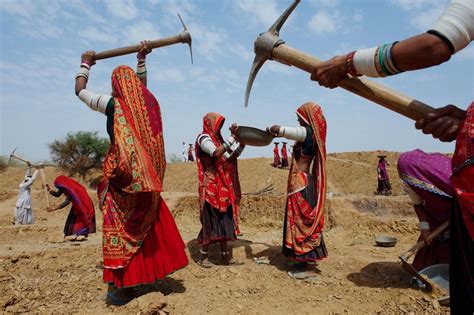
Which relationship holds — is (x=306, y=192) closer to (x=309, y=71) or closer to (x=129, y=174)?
(x=129, y=174)

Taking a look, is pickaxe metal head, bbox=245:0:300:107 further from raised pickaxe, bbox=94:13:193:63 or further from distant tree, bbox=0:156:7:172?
distant tree, bbox=0:156:7:172

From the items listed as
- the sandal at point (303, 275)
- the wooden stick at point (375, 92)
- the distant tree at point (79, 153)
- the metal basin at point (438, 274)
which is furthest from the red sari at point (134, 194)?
the distant tree at point (79, 153)

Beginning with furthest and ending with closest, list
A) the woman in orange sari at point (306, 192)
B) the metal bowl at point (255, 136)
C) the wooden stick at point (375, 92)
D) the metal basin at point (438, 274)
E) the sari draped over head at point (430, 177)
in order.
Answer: the woman in orange sari at point (306, 192)
the metal bowl at point (255, 136)
the metal basin at point (438, 274)
the sari draped over head at point (430, 177)
the wooden stick at point (375, 92)

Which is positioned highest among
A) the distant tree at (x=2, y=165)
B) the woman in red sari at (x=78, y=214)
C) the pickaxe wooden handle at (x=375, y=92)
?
the distant tree at (x=2, y=165)

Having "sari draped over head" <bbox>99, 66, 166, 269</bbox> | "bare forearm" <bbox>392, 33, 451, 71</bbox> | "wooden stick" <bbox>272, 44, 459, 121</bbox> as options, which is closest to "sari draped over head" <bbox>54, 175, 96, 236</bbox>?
"sari draped over head" <bbox>99, 66, 166, 269</bbox>

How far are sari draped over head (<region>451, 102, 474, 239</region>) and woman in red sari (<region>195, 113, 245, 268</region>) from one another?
3561 mm

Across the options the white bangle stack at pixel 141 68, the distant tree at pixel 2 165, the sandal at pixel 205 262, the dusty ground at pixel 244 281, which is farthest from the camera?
the distant tree at pixel 2 165

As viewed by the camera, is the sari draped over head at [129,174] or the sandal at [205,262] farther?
the sandal at [205,262]

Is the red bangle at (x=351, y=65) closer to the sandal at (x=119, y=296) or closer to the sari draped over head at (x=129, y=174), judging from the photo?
the sari draped over head at (x=129, y=174)

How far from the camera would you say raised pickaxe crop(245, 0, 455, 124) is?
1.74m

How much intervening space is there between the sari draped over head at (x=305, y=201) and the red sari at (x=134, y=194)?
1644 mm

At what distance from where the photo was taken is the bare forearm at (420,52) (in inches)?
58.3

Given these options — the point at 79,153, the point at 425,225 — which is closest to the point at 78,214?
the point at 425,225

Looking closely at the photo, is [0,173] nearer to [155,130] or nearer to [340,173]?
[340,173]
